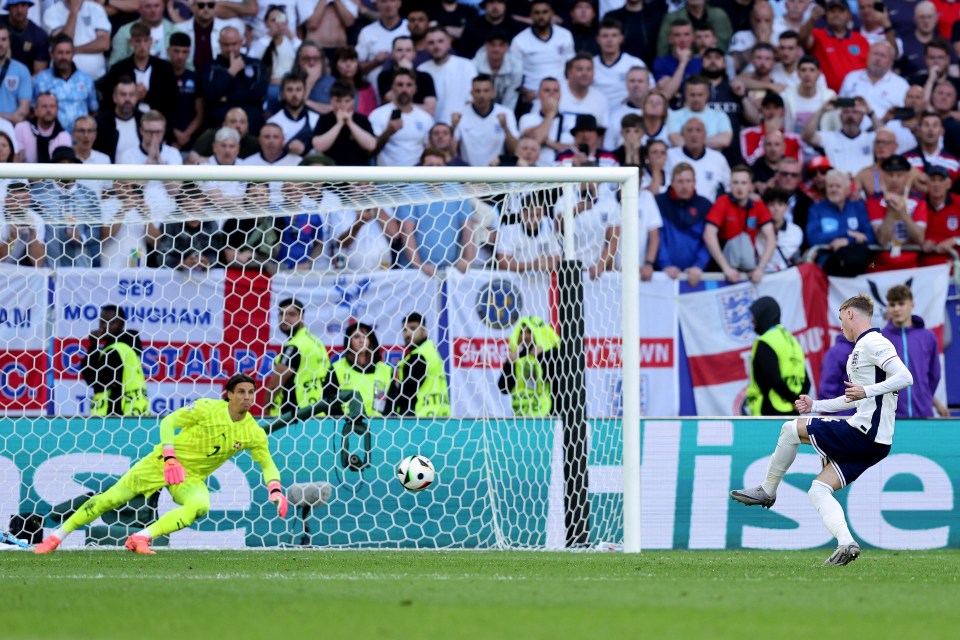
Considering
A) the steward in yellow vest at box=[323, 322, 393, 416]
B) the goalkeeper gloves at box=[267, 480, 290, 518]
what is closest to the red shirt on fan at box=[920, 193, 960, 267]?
the steward in yellow vest at box=[323, 322, 393, 416]

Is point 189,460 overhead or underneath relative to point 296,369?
→ underneath

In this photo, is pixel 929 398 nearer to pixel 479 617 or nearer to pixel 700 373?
pixel 700 373

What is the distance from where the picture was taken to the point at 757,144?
53.0 ft

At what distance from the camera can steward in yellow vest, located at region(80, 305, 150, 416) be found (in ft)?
39.5

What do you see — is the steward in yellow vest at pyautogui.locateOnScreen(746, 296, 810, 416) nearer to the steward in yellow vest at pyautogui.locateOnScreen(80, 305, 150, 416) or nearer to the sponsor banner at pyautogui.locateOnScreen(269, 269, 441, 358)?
the sponsor banner at pyautogui.locateOnScreen(269, 269, 441, 358)

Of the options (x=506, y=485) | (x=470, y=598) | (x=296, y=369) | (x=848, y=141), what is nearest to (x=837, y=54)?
(x=848, y=141)

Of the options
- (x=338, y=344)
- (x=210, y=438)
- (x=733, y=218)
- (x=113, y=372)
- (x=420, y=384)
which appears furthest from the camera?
(x=733, y=218)

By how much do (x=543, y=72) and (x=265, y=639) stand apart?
11.7m

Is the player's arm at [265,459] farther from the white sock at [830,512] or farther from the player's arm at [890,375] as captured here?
the player's arm at [890,375]

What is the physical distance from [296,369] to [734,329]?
4406 mm

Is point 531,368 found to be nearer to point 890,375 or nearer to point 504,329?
point 504,329

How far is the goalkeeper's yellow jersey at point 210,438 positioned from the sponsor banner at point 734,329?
16.1 feet

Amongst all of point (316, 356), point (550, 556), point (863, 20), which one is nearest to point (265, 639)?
point (550, 556)

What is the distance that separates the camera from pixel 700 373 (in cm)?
1408
